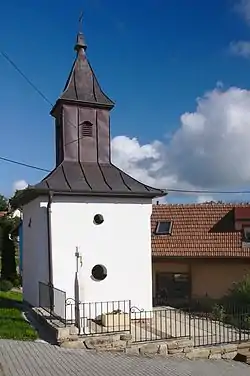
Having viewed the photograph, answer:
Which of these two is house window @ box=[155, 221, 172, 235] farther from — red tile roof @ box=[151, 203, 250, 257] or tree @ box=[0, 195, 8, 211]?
tree @ box=[0, 195, 8, 211]

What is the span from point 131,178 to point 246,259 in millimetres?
8445

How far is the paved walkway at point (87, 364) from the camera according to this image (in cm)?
898

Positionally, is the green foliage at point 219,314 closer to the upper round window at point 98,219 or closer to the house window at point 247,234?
the upper round window at point 98,219

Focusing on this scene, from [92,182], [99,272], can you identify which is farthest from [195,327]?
[92,182]

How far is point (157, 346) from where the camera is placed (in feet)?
36.2

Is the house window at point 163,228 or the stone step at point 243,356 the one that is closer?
the stone step at point 243,356

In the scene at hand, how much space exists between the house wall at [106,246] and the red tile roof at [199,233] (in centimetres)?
740

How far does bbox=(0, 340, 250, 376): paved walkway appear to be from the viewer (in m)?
8.98

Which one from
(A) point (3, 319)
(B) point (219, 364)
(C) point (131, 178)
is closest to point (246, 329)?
(B) point (219, 364)

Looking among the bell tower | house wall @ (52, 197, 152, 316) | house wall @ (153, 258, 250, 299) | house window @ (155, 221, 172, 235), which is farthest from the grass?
house window @ (155, 221, 172, 235)

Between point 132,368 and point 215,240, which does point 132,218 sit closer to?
point 132,368

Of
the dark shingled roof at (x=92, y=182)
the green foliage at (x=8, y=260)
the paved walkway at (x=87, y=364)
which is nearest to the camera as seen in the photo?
the paved walkway at (x=87, y=364)

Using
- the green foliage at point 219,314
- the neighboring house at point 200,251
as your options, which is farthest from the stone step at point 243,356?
the neighboring house at point 200,251

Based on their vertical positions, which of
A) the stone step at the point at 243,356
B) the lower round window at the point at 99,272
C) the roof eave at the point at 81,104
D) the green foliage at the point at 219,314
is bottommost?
the stone step at the point at 243,356
